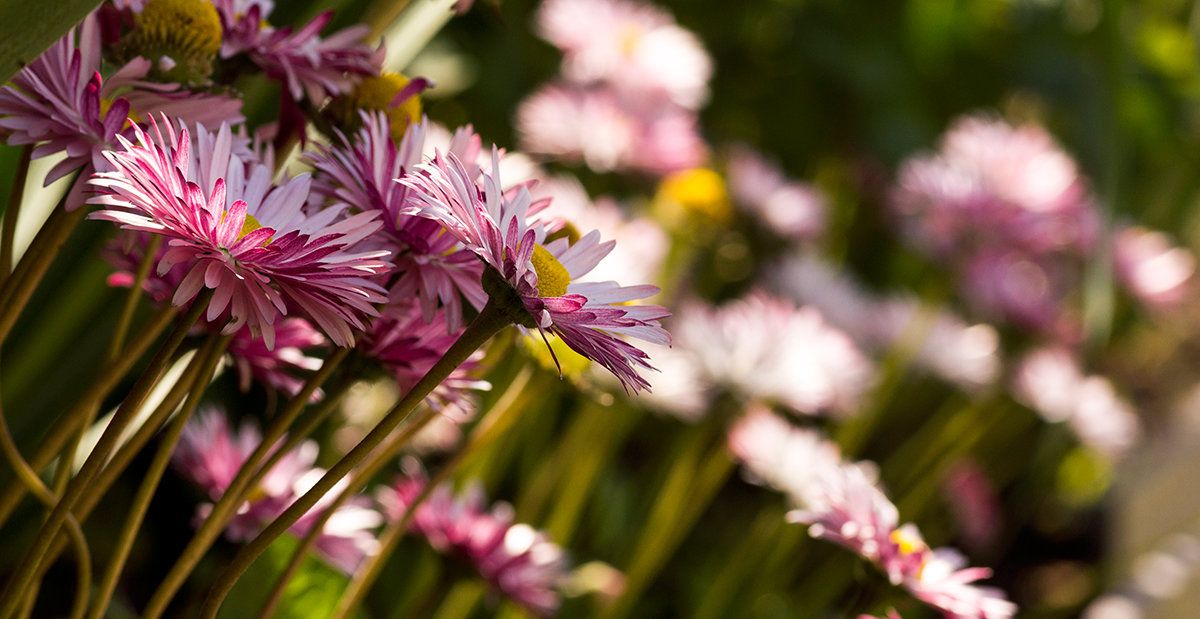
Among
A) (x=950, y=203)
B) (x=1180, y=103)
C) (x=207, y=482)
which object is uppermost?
(x=1180, y=103)

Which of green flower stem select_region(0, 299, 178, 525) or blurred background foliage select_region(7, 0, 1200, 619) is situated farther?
blurred background foliage select_region(7, 0, 1200, 619)

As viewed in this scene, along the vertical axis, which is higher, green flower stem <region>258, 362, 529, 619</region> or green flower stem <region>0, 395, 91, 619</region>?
green flower stem <region>258, 362, 529, 619</region>

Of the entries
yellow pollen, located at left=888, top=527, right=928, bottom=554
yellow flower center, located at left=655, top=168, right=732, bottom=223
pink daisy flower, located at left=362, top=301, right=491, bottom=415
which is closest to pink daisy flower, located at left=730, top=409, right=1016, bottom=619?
yellow pollen, located at left=888, top=527, right=928, bottom=554

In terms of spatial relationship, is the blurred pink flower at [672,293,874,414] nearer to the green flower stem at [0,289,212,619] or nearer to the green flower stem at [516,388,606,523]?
the green flower stem at [516,388,606,523]

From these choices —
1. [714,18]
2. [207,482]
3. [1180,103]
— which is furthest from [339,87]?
[1180,103]

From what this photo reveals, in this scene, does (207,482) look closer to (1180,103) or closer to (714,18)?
(714,18)

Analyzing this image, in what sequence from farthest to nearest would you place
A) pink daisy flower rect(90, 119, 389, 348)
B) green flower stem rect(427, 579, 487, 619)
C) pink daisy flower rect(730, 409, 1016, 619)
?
green flower stem rect(427, 579, 487, 619)
pink daisy flower rect(730, 409, 1016, 619)
pink daisy flower rect(90, 119, 389, 348)

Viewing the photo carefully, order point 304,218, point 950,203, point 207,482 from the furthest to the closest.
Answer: point 950,203
point 207,482
point 304,218
